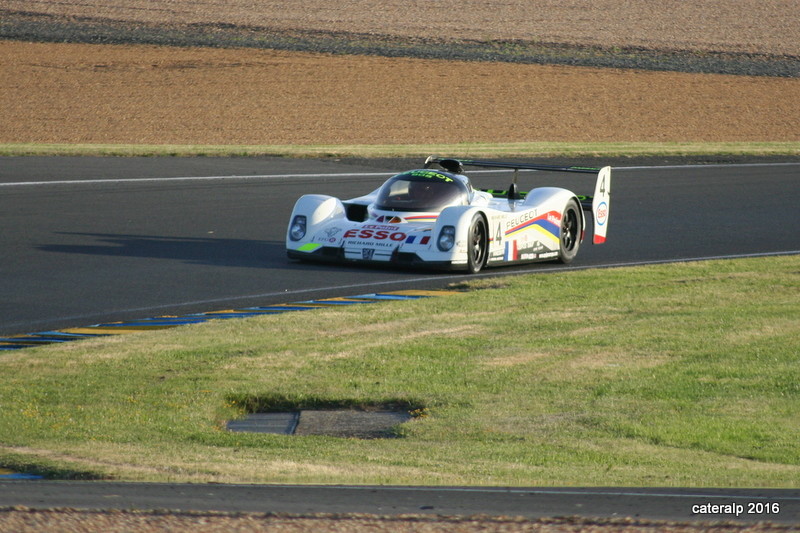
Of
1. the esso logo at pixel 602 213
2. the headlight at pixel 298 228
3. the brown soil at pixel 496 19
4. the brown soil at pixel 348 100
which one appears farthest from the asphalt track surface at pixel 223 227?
the brown soil at pixel 496 19

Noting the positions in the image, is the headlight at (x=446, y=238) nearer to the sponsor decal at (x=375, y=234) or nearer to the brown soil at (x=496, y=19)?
the sponsor decal at (x=375, y=234)

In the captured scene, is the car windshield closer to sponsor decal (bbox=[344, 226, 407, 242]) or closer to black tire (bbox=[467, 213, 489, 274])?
sponsor decal (bbox=[344, 226, 407, 242])

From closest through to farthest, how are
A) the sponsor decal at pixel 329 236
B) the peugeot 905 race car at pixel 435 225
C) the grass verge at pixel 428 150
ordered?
the peugeot 905 race car at pixel 435 225
the sponsor decal at pixel 329 236
the grass verge at pixel 428 150

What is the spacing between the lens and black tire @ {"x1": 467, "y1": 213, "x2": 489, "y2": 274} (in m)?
15.5

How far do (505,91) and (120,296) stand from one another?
1282 inches

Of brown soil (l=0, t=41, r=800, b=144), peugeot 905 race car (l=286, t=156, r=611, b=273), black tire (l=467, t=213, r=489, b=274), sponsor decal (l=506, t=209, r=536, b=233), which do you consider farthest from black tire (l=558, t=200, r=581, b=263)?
brown soil (l=0, t=41, r=800, b=144)

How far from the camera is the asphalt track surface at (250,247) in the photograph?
5531mm

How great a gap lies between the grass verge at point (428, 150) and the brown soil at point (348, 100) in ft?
7.53

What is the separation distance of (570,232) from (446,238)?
2705 mm

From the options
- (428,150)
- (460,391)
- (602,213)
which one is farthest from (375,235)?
(428,150)

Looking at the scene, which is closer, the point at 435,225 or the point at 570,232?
the point at 435,225

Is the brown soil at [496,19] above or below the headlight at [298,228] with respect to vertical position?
above

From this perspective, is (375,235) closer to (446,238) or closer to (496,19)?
(446,238)

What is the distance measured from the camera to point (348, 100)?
139ft
